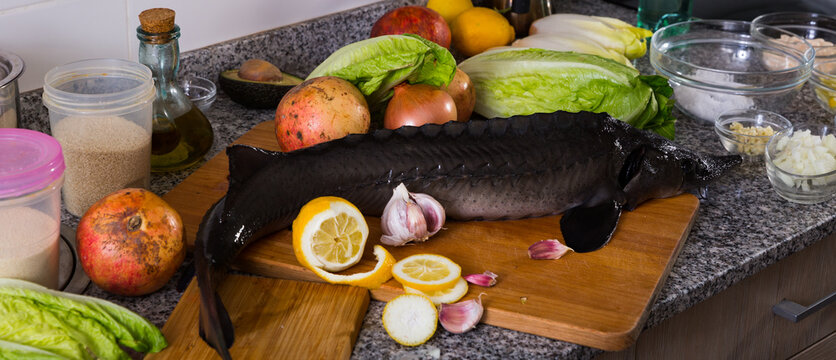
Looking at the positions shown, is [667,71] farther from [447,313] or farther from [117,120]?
[117,120]

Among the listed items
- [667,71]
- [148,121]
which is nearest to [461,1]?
[667,71]

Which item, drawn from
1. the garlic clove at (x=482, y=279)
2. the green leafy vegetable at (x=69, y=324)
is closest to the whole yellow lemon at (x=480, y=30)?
the garlic clove at (x=482, y=279)

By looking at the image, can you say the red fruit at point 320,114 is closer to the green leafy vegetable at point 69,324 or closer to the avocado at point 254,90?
the avocado at point 254,90

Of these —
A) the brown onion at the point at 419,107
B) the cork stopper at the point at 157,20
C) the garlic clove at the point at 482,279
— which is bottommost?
the garlic clove at the point at 482,279

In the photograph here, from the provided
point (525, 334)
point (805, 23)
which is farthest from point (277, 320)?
point (805, 23)

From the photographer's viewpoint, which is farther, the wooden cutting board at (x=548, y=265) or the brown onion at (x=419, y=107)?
the brown onion at (x=419, y=107)

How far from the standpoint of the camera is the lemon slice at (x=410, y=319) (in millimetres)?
1033

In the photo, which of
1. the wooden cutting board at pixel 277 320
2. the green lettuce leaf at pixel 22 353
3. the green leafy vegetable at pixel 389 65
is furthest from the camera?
the green leafy vegetable at pixel 389 65

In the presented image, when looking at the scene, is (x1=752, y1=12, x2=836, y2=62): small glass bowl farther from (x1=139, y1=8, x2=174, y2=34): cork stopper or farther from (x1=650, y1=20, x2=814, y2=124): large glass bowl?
(x1=139, y1=8, x2=174, y2=34): cork stopper

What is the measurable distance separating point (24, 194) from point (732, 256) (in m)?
0.99

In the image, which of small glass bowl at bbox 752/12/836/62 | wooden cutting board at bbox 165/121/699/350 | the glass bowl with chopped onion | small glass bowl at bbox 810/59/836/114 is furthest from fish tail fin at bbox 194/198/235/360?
small glass bowl at bbox 752/12/836/62

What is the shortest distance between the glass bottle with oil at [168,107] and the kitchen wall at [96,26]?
Answer: 186 mm

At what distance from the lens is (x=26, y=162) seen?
967 millimetres

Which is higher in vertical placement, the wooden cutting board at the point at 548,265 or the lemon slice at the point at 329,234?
the lemon slice at the point at 329,234
